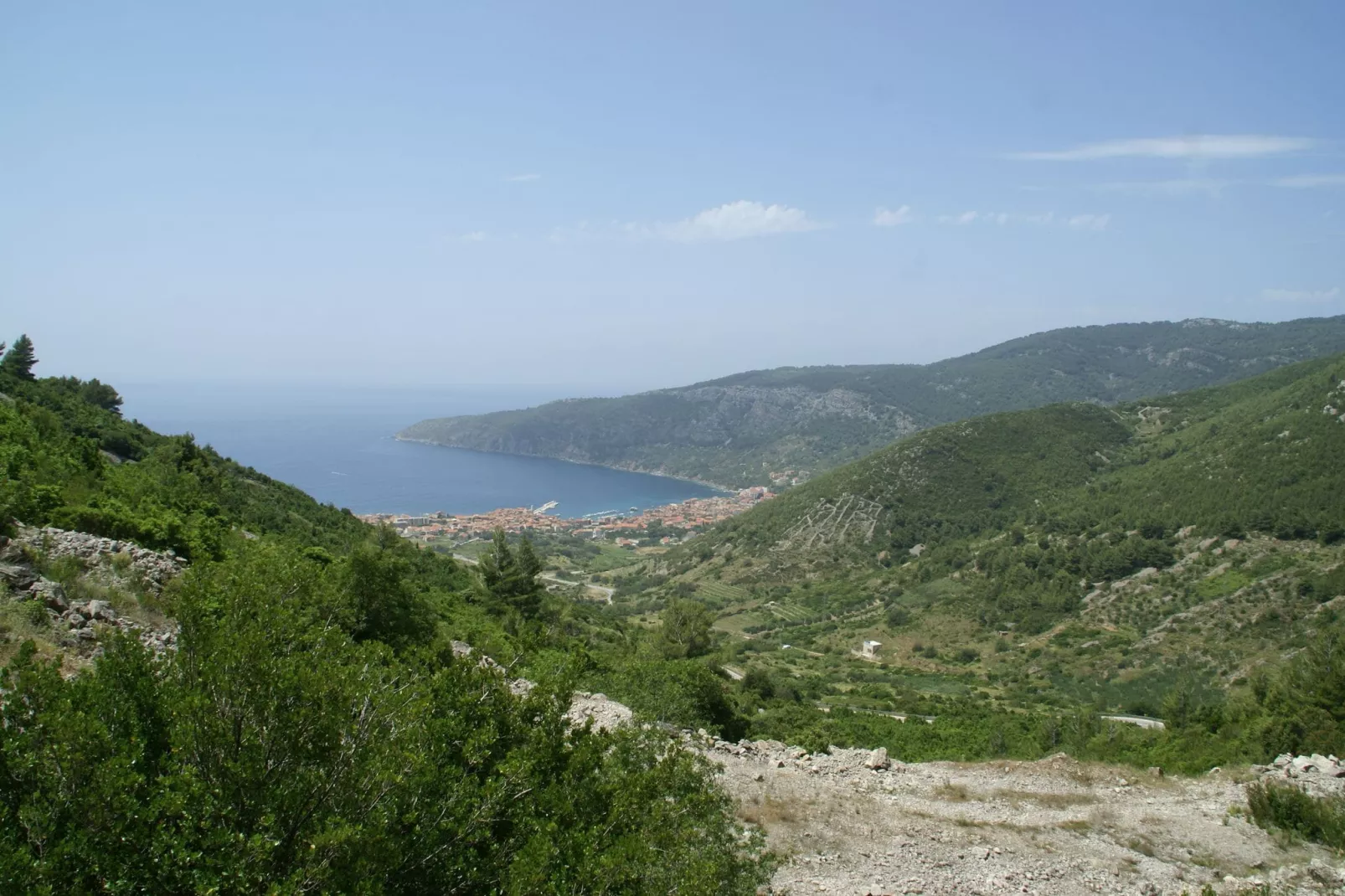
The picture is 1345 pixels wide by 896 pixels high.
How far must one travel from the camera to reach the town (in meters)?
105

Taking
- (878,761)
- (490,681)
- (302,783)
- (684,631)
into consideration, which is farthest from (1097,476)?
(302,783)

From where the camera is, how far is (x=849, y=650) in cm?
Answer: 5434

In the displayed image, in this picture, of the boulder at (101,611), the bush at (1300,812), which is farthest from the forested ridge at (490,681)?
the bush at (1300,812)


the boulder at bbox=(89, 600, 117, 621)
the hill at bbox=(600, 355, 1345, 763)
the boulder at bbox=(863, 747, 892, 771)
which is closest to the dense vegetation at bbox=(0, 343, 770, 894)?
the boulder at bbox=(89, 600, 117, 621)

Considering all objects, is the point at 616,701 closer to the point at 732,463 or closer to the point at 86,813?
the point at 86,813

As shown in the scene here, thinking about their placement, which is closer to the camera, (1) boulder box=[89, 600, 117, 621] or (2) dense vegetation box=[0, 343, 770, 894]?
(2) dense vegetation box=[0, 343, 770, 894]

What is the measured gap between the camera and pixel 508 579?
27.3m

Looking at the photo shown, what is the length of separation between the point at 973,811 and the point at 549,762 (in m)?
10.4

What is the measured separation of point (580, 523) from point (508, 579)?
100610 mm

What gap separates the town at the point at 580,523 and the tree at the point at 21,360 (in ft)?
207

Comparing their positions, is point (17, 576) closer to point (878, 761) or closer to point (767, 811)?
point (767, 811)

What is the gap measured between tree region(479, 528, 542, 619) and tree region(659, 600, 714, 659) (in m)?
5.95

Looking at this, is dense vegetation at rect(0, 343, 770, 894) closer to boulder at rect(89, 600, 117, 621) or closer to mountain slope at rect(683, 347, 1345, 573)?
boulder at rect(89, 600, 117, 621)

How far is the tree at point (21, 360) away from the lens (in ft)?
108
